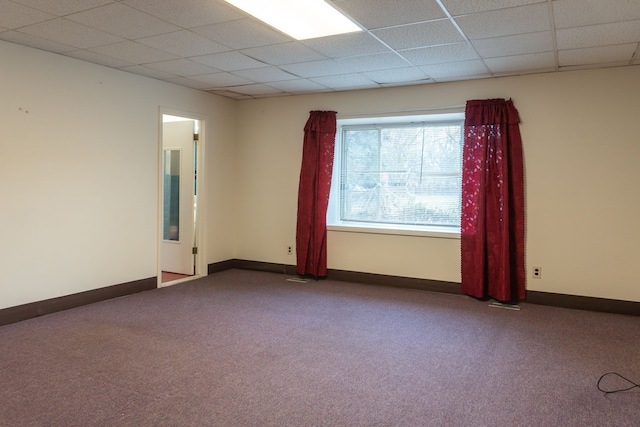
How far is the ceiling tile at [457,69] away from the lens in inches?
160

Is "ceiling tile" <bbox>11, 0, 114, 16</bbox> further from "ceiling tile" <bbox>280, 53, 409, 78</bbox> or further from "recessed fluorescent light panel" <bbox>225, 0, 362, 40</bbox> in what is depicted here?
"ceiling tile" <bbox>280, 53, 409, 78</bbox>

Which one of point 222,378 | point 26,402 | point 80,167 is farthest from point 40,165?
point 222,378

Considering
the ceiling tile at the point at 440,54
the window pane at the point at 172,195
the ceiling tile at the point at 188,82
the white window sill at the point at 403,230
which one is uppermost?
the ceiling tile at the point at 188,82

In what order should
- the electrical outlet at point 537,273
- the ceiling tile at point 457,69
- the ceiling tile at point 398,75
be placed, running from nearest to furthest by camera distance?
the ceiling tile at point 457,69 → the ceiling tile at point 398,75 → the electrical outlet at point 537,273

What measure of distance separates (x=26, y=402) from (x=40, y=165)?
222 cm

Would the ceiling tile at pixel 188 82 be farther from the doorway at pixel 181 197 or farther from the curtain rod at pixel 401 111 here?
the curtain rod at pixel 401 111

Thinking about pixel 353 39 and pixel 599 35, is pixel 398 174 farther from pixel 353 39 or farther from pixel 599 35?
pixel 599 35

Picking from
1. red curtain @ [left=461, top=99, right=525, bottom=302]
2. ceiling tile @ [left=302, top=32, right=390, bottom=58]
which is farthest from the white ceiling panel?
red curtain @ [left=461, top=99, right=525, bottom=302]

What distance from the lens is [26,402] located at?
7.82 ft

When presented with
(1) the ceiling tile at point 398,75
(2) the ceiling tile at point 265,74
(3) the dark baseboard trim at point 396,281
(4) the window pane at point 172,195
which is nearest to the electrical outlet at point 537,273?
(3) the dark baseboard trim at point 396,281

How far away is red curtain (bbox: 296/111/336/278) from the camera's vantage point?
17.9ft

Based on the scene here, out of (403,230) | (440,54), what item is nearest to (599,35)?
(440,54)

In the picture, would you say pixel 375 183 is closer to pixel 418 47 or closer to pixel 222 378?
pixel 418 47

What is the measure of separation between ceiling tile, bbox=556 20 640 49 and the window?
61.5 inches
